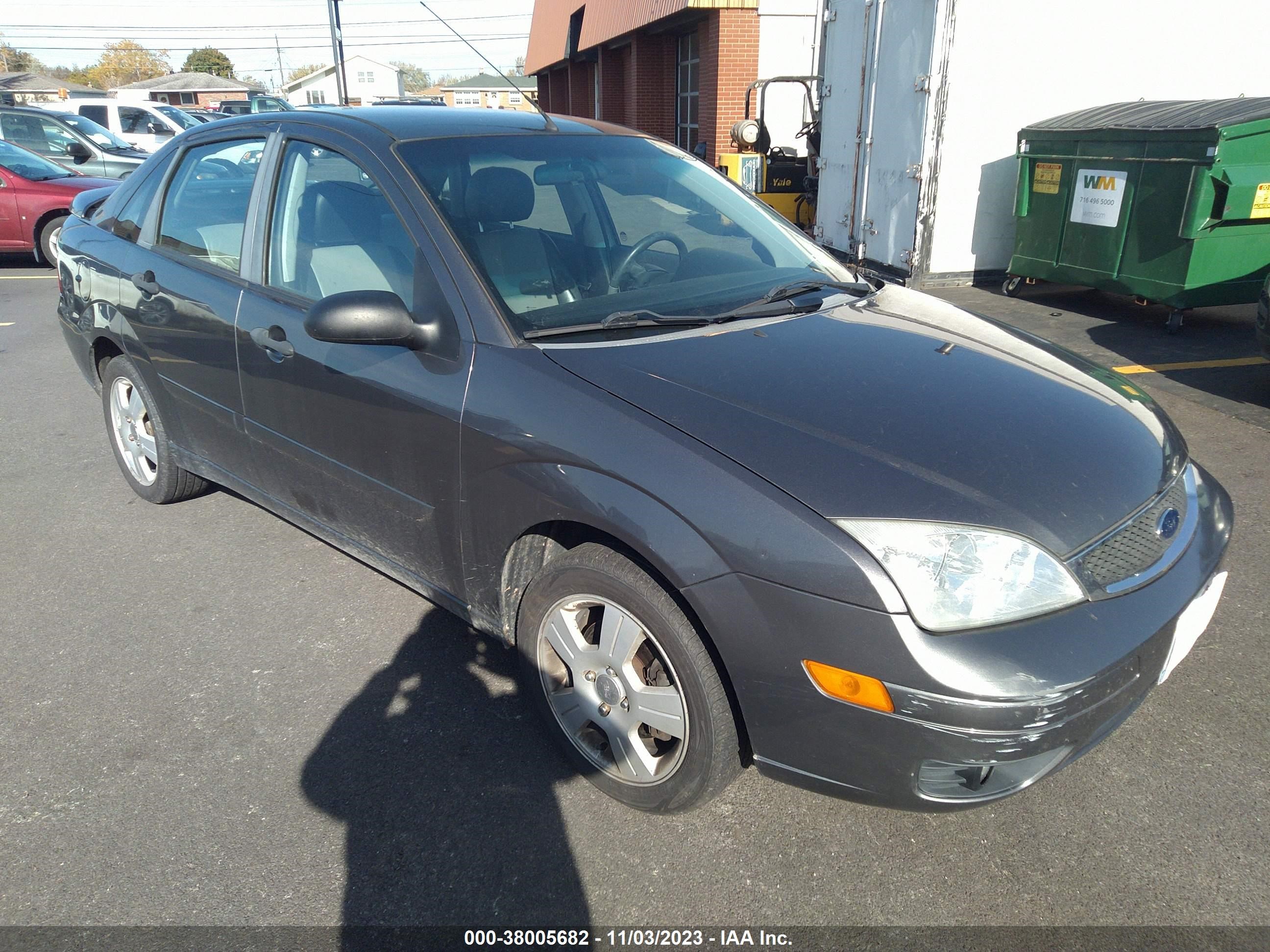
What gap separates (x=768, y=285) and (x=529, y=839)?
73.4 inches


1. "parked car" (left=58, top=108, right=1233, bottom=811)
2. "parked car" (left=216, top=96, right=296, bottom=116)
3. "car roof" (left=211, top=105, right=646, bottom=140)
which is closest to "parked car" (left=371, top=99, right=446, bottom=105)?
"car roof" (left=211, top=105, right=646, bottom=140)

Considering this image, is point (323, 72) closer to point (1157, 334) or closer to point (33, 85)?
point (33, 85)

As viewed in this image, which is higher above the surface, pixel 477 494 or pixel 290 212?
pixel 290 212

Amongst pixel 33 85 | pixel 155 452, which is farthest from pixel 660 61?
pixel 33 85

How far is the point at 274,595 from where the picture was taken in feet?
11.8

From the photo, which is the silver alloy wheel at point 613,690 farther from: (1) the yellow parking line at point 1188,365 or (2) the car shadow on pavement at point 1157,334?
(1) the yellow parking line at point 1188,365

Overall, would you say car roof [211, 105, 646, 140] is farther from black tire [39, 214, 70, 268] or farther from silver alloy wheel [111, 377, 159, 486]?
black tire [39, 214, 70, 268]

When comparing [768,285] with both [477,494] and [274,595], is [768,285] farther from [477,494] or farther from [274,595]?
[274,595]

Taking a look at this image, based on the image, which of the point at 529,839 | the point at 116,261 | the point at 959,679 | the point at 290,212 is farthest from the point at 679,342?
the point at 116,261

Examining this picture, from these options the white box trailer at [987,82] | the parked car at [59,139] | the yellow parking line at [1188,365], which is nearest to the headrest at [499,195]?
the yellow parking line at [1188,365]

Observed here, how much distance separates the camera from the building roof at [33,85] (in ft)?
152

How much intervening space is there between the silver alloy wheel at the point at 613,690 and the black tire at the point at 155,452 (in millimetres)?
2514

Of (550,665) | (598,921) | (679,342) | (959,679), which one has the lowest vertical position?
(598,921)

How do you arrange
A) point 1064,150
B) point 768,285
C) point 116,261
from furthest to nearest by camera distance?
point 1064,150
point 116,261
point 768,285
